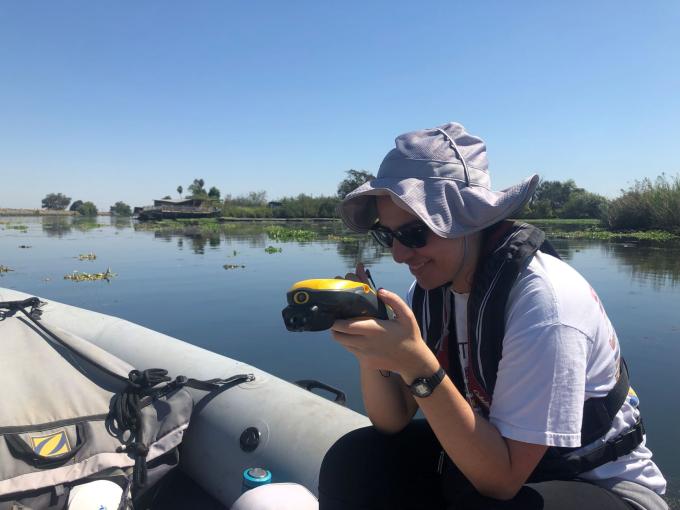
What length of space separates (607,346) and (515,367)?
0.84 ft

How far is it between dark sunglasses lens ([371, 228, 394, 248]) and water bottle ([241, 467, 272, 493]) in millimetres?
1103

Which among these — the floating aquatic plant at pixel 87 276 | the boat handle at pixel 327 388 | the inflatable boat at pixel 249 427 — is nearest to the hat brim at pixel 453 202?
the inflatable boat at pixel 249 427

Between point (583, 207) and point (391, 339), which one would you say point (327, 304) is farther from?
point (583, 207)

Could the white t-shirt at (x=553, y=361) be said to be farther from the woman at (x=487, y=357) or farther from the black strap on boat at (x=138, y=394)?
the black strap on boat at (x=138, y=394)

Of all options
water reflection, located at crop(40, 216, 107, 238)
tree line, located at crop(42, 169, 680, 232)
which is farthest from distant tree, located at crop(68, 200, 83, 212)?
water reflection, located at crop(40, 216, 107, 238)

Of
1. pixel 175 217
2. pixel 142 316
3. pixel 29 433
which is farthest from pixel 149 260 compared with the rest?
pixel 175 217

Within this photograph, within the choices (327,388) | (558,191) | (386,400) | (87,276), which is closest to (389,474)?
(386,400)

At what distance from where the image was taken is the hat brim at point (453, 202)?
3.79 feet

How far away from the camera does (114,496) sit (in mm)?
1882

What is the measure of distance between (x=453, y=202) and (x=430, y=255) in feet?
0.48

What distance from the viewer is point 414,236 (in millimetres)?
1217

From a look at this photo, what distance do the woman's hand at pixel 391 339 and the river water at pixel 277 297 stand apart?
2.73 metres

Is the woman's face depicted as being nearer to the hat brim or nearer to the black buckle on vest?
the hat brim

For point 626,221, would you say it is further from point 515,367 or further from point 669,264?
point 515,367
